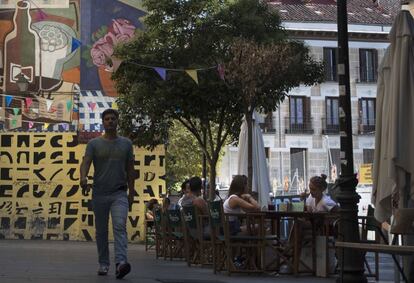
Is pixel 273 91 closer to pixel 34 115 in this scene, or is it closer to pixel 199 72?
pixel 199 72

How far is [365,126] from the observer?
53938 mm

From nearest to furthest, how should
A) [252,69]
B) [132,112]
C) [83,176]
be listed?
1. [83,176]
2. [252,69]
3. [132,112]

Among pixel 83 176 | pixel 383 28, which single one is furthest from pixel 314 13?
pixel 83 176

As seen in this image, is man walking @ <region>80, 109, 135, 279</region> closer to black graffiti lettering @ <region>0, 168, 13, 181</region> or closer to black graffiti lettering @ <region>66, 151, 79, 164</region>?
black graffiti lettering @ <region>66, 151, 79, 164</region>

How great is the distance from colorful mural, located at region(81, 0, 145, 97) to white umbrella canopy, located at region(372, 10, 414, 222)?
20119mm

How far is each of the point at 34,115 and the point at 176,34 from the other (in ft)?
26.8

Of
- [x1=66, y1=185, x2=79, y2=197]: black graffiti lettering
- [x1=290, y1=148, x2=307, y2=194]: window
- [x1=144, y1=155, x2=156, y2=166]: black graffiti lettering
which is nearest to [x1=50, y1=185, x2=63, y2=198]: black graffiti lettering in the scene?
[x1=66, y1=185, x2=79, y2=197]: black graffiti lettering

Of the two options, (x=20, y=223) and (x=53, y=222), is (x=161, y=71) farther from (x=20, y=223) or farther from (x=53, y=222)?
(x=20, y=223)

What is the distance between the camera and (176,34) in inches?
857

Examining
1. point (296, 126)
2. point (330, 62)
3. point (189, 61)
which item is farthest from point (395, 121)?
point (330, 62)

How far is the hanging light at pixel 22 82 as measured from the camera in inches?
1099

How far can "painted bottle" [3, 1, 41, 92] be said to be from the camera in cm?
2833

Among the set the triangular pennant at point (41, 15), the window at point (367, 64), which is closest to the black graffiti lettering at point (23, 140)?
the triangular pennant at point (41, 15)

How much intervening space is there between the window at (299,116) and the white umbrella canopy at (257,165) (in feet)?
114
